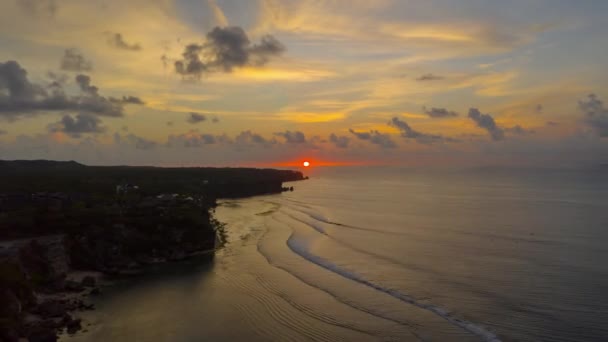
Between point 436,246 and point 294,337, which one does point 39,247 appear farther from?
point 436,246

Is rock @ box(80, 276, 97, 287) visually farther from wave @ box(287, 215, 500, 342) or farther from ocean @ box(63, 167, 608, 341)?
wave @ box(287, 215, 500, 342)

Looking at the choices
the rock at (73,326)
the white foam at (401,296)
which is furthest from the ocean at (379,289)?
the rock at (73,326)

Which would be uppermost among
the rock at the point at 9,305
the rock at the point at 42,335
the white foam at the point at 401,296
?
the rock at the point at 9,305

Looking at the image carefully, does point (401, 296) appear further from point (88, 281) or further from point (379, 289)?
point (88, 281)

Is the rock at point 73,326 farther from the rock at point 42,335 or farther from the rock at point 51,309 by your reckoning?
the rock at point 51,309

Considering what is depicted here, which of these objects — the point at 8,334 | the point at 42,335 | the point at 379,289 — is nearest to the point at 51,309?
the point at 42,335
